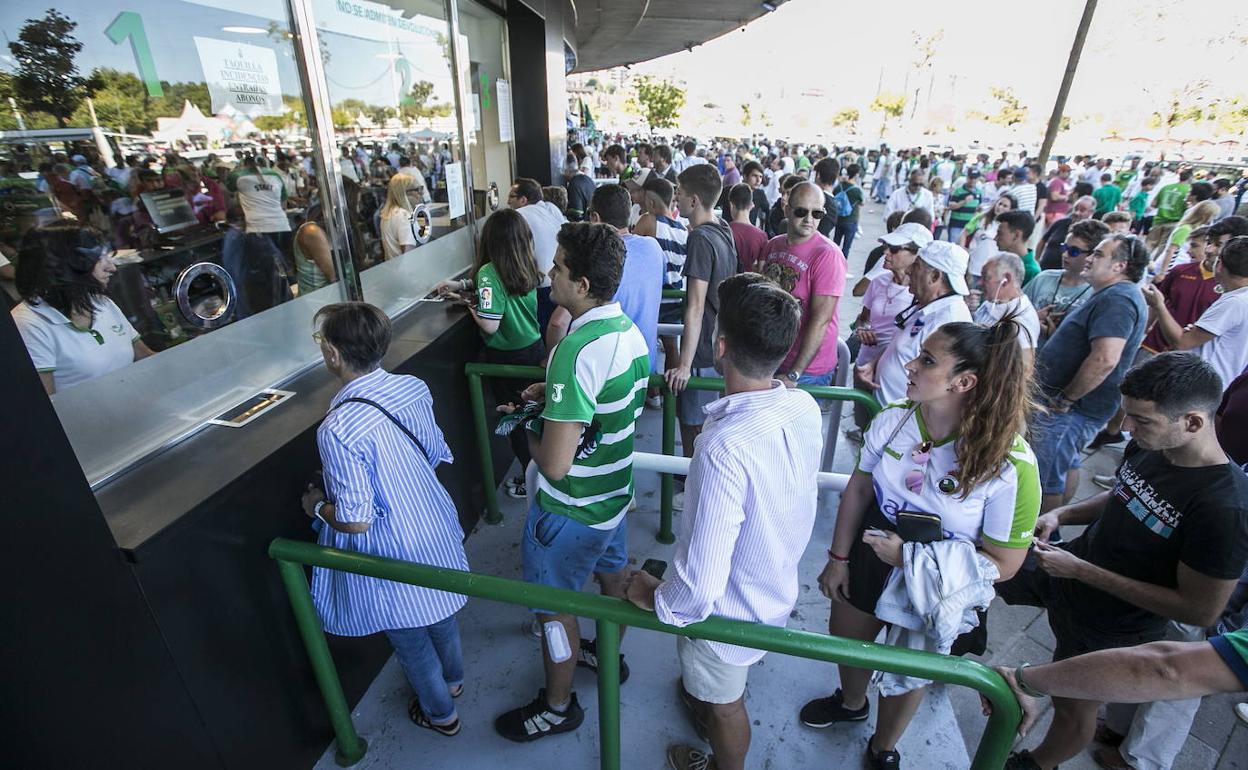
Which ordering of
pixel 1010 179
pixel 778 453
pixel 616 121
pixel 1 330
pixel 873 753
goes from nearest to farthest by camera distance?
pixel 1 330
pixel 778 453
pixel 873 753
pixel 1010 179
pixel 616 121

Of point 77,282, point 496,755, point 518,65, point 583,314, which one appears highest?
point 518,65

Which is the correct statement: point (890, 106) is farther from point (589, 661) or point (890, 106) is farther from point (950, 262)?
point (589, 661)

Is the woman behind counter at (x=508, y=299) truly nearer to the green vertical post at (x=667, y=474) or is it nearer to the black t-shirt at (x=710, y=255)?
the green vertical post at (x=667, y=474)

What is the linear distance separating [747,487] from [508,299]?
6.82ft

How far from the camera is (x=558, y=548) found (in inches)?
86.3

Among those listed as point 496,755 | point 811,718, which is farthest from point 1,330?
point 811,718

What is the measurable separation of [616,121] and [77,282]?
61328 mm

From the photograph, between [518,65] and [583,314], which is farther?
[518,65]

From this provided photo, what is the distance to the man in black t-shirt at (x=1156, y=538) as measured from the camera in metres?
1.76

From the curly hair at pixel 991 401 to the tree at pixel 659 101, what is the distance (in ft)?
133

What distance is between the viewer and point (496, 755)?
235 centimetres

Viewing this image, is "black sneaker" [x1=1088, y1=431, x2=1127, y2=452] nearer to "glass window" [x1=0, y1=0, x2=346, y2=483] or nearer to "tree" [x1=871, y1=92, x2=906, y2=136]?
"glass window" [x1=0, y1=0, x2=346, y2=483]

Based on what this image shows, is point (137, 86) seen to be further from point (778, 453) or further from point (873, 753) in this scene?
point (873, 753)

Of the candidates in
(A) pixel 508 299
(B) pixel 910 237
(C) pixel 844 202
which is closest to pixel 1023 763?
(B) pixel 910 237
